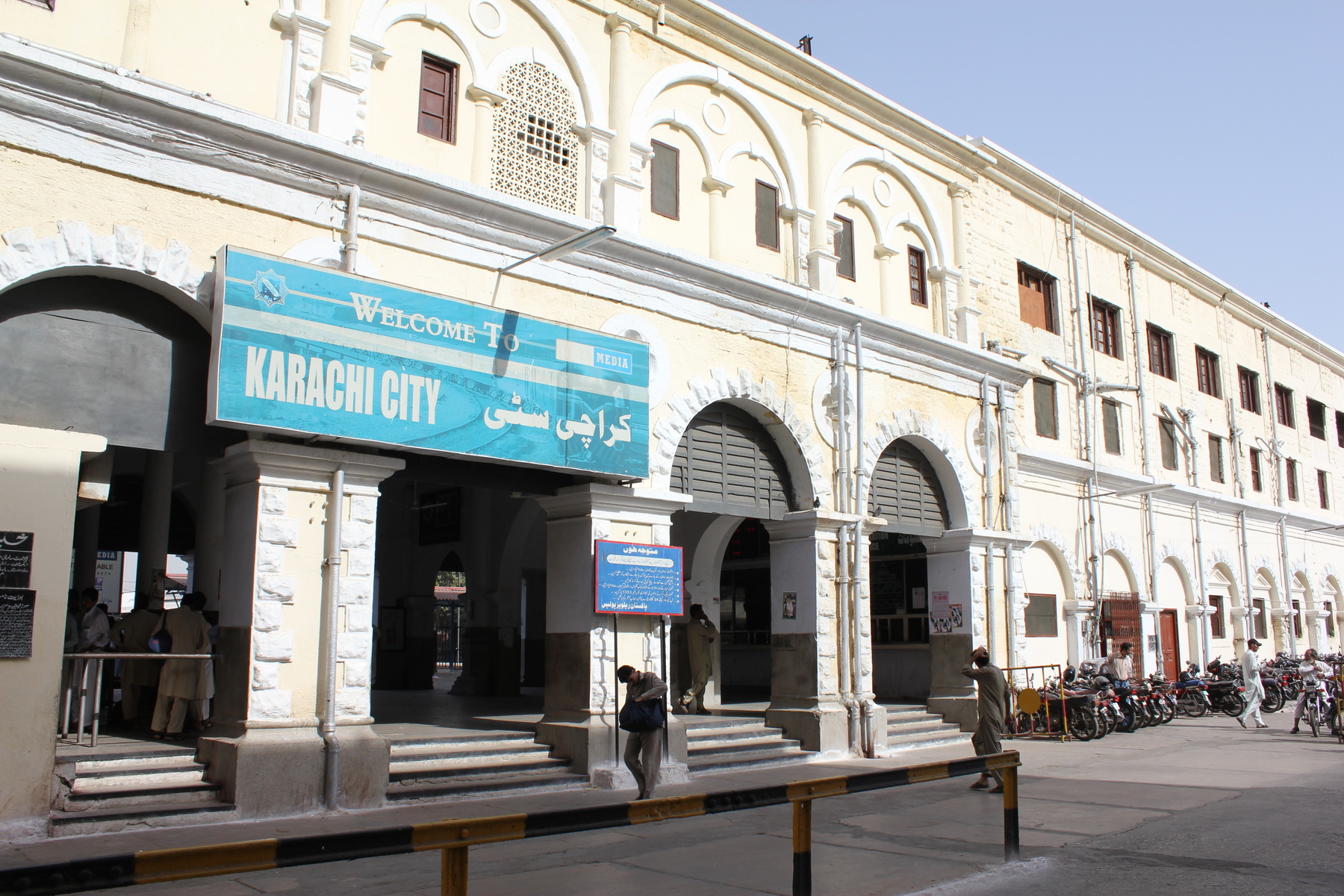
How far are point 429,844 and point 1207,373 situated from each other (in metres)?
27.0

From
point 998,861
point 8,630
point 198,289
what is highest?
point 198,289

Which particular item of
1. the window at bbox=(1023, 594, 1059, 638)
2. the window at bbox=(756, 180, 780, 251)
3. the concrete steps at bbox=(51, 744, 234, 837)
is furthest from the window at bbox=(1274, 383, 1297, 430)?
the concrete steps at bbox=(51, 744, 234, 837)

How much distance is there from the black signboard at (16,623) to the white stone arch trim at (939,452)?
34.8 ft

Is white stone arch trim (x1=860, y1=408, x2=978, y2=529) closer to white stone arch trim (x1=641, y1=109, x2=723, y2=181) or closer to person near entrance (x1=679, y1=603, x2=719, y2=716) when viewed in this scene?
person near entrance (x1=679, y1=603, x2=719, y2=716)

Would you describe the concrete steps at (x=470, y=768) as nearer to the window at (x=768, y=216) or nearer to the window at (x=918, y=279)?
the window at (x=768, y=216)

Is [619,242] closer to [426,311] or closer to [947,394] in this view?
[426,311]

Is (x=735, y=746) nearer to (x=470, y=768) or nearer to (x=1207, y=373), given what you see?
(x=470, y=768)

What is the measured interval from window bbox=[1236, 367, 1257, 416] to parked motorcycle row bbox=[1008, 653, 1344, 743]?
10378 millimetres

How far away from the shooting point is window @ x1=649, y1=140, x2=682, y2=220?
13391 mm

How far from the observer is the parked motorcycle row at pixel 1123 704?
16531mm

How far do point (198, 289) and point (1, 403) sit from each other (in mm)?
1771

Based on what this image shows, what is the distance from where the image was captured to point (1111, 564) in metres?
21.5

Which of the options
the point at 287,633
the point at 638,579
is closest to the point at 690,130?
the point at 638,579

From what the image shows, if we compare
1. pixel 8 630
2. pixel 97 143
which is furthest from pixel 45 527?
pixel 97 143
